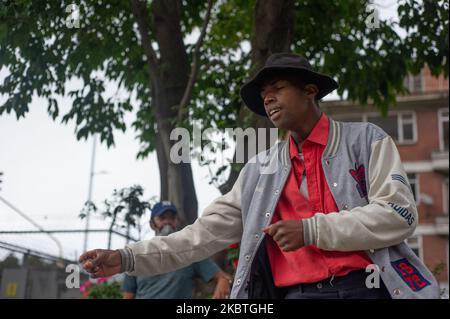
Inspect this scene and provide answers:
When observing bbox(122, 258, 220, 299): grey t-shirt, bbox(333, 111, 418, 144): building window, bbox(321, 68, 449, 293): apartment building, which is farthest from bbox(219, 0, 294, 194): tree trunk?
bbox(333, 111, 418, 144): building window

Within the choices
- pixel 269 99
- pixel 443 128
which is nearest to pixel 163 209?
pixel 269 99

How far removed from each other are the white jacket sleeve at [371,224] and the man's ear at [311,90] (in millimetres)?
567

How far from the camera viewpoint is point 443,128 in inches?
1166

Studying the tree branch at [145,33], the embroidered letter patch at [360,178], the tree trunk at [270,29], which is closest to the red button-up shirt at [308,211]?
the embroidered letter patch at [360,178]

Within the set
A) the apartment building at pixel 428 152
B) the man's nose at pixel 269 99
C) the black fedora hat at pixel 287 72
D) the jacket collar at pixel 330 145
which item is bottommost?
the jacket collar at pixel 330 145

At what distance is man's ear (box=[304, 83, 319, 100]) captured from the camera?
110 inches

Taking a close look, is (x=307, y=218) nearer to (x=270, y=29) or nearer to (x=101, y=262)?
(x=101, y=262)

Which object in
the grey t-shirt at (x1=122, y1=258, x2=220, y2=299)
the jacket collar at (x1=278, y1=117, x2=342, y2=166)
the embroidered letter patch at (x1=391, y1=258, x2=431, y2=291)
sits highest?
the jacket collar at (x1=278, y1=117, x2=342, y2=166)

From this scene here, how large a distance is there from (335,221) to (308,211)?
0.26 meters

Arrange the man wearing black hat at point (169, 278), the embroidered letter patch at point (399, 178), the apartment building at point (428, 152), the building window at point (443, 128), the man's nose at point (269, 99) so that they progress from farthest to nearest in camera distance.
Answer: the building window at point (443, 128) < the apartment building at point (428, 152) < the man wearing black hat at point (169, 278) < the man's nose at point (269, 99) < the embroidered letter patch at point (399, 178)

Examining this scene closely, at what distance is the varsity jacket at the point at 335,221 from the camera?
2.30 metres

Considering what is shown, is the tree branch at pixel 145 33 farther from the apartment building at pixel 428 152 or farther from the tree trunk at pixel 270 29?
the apartment building at pixel 428 152

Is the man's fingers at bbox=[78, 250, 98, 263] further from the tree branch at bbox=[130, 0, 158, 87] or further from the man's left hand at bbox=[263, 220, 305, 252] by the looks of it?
the tree branch at bbox=[130, 0, 158, 87]
